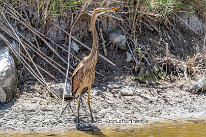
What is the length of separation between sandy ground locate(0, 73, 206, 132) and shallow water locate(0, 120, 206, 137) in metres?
0.20

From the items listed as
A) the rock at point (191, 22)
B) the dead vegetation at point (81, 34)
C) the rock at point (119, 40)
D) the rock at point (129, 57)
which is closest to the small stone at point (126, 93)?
the dead vegetation at point (81, 34)

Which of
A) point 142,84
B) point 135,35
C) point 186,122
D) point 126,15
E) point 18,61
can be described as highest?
point 126,15

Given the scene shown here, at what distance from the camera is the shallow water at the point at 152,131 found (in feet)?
13.0

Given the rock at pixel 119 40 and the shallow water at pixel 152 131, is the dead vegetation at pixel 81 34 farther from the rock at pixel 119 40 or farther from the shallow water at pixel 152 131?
the shallow water at pixel 152 131

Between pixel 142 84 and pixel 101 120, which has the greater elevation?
pixel 142 84

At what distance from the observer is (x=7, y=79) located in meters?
4.72

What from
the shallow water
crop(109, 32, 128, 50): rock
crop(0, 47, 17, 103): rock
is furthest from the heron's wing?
crop(109, 32, 128, 50): rock

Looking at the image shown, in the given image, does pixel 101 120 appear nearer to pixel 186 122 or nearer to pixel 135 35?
pixel 186 122

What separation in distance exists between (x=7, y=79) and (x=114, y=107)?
5.75 ft

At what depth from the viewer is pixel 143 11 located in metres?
6.39

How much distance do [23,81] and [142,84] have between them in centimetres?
219

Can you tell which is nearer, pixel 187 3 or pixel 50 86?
pixel 50 86

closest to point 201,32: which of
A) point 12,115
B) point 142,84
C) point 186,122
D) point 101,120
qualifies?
point 142,84

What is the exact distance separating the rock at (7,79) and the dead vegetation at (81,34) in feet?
0.87
